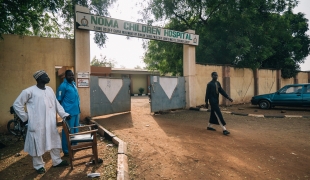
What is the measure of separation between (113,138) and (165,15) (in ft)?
37.8

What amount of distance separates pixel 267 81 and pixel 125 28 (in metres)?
13.1

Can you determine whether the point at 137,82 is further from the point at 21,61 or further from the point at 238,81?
the point at 21,61

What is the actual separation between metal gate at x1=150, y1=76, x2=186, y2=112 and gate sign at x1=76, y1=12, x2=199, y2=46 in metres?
2.04

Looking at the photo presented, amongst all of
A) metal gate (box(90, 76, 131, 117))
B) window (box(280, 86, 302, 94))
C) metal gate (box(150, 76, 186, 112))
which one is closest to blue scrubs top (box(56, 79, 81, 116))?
metal gate (box(90, 76, 131, 117))

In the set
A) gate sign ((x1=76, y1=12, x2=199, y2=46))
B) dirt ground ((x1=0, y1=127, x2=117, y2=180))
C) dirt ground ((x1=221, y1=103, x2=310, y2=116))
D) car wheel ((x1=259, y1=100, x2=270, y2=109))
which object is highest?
gate sign ((x1=76, y1=12, x2=199, y2=46))

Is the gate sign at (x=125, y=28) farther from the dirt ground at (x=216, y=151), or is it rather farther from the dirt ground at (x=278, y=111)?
the dirt ground at (x=278, y=111)

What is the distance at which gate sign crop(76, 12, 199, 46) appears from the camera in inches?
300

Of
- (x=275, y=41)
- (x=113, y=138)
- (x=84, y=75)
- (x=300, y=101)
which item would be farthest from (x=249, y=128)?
(x=275, y=41)

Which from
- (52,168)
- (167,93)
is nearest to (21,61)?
(52,168)

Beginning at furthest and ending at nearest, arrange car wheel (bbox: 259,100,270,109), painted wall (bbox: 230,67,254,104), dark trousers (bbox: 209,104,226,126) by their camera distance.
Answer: painted wall (bbox: 230,67,254,104) < car wheel (bbox: 259,100,270,109) < dark trousers (bbox: 209,104,226,126)

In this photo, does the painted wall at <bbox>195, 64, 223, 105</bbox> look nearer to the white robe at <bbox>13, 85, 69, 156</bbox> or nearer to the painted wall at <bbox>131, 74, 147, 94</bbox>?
the white robe at <bbox>13, 85, 69, 156</bbox>

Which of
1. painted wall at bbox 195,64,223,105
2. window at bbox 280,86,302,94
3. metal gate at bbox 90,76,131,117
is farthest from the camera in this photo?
painted wall at bbox 195,64,223,105

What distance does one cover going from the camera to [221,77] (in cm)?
1308

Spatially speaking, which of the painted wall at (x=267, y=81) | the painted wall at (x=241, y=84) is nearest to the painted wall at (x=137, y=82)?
the painted wall at (x=241, y=84)
